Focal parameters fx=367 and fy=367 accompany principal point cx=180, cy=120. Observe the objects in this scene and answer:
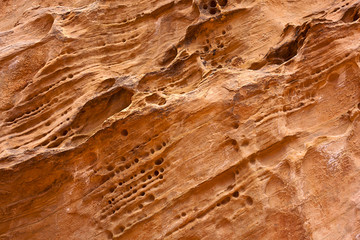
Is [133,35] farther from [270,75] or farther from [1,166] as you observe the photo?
[1,166]

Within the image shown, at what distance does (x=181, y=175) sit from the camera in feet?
16.1

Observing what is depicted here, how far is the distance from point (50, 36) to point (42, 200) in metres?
2.72

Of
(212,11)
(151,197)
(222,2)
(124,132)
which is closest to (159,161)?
(151,197)

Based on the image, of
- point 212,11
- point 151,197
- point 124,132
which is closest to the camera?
point 151,197

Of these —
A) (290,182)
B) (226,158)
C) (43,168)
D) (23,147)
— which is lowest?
(290,182)

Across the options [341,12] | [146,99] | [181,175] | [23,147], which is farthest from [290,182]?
[23,147]

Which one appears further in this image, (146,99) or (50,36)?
(50,36)

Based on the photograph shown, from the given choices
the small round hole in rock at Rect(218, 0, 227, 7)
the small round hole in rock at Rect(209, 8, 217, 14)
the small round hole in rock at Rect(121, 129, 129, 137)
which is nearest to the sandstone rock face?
the small round hole in rock at Rect(121, 129, 129, 137)

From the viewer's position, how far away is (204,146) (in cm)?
495

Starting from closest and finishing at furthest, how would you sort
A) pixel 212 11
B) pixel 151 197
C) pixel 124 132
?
pixel 151 197, pixel 124 132, pixel 212 11

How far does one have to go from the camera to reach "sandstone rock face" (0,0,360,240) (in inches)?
186

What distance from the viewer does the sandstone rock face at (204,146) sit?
15.5 feet

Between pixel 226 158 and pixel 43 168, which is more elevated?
pixel 43 168

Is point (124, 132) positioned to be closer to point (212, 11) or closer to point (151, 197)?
point (151, 197)
